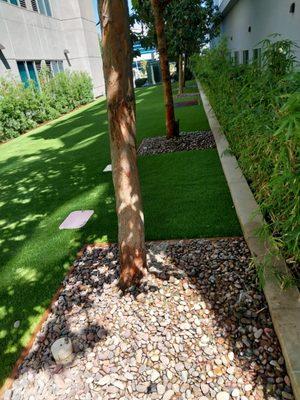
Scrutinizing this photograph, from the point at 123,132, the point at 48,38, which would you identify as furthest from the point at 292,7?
the point at 48,38

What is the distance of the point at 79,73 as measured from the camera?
73.3 ft

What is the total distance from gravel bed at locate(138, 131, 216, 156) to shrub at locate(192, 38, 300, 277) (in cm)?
192

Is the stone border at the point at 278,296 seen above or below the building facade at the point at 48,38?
below

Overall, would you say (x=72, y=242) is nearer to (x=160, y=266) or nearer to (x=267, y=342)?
(x=160, y=266)

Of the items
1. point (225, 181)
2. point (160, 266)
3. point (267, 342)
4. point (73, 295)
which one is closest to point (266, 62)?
point (225, 181)

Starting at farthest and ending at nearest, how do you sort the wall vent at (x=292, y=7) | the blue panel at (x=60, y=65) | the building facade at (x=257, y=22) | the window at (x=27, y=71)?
the blue panel at (x=60, y=65), the window at (x=27, y=71), the building facade at (x=257, y=22), the wall vent at (x=292, y=7)

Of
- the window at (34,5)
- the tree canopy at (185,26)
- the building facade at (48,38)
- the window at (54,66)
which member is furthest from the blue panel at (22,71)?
the tree canopy at (185,26)

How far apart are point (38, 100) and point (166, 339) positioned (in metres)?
15.2

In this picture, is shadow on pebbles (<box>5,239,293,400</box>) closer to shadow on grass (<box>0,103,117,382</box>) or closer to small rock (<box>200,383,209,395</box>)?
small rock (<box>200,383,209,395</box>)

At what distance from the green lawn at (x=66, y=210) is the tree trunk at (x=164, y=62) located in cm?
123

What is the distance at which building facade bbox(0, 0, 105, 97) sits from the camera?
15.4 meters

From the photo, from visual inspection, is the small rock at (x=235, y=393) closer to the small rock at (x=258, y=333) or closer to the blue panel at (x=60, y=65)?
the small rock at (x=258, y=333)

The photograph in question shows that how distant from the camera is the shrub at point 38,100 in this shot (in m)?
13.2

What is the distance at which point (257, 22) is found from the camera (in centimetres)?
937
